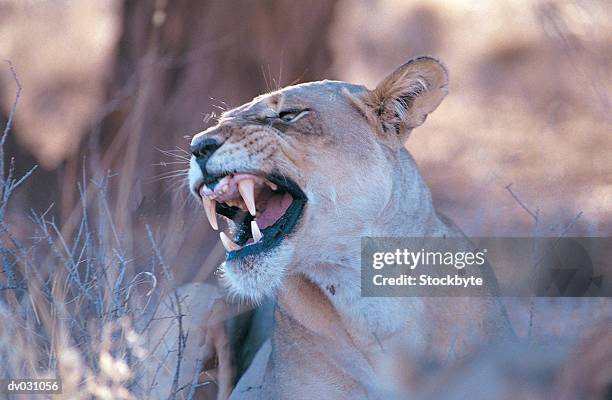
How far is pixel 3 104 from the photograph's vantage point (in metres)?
7.84

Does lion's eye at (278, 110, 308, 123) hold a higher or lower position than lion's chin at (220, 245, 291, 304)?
higher

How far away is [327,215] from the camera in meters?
3.75

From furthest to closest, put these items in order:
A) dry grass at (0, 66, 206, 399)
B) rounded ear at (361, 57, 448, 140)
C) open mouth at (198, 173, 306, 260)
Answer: rounded ear at (361, 57, 448, 140) < open mouth at (198, 173, 306, 260) < dry grass at (0, 66, 206, 399)

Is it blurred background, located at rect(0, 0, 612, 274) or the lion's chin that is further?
blurred background, located at rect(0, 0, 612, 274)

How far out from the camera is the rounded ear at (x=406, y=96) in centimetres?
389

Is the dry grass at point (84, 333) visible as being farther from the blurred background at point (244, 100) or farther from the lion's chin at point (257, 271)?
the blurred background at point (244, 100)

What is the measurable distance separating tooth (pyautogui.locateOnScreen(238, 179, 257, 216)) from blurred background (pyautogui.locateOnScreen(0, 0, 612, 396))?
A: 1.51 m

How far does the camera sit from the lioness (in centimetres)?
365

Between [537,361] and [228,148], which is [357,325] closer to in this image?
[228,148]

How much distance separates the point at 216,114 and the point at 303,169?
389 centimetres

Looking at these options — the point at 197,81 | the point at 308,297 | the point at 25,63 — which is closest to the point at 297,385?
the point at 308,297

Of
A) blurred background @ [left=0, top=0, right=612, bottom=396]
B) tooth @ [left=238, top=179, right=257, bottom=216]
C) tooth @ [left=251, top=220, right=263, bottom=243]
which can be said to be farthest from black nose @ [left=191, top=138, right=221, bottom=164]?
blurred background @ [left=0, top=0, right=612, bottom=396]

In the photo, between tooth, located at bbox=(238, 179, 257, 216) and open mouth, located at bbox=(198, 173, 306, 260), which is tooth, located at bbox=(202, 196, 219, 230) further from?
tooth, located at bbox=(238, 179, 257, 216)

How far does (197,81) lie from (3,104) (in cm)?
156
